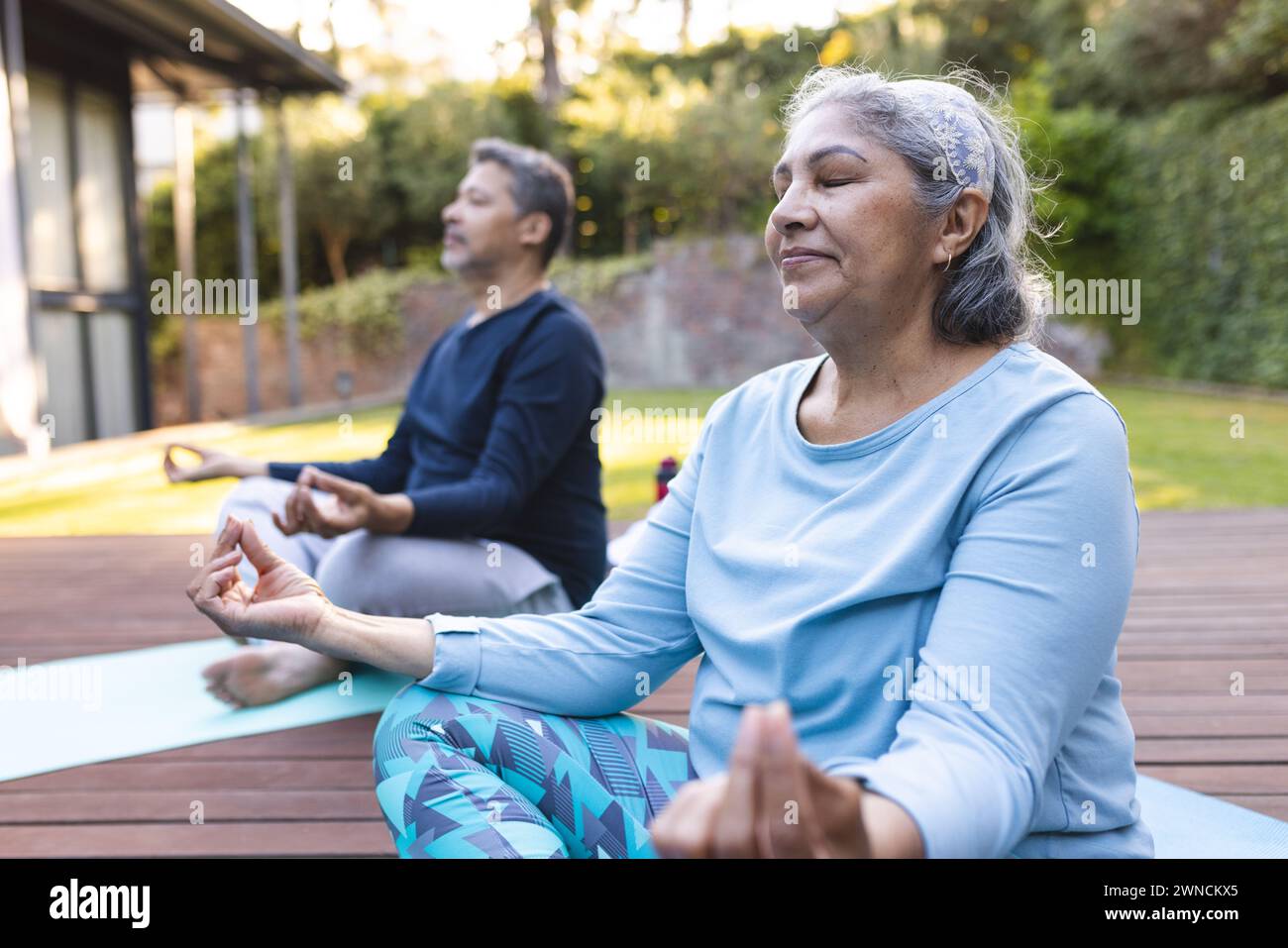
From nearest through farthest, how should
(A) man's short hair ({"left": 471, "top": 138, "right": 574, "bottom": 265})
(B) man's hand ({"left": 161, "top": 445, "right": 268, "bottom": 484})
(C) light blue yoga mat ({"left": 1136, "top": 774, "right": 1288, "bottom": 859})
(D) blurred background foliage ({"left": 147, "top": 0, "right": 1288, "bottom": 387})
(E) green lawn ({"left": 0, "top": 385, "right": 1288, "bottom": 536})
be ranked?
1. (C) light blue yoga mat ({"left": 1136, "top": 774, "right": 1288, "bottom": 859})
2. (B) man's hand ({"left": 161, "top": 445, "right": 268, "bottom": 484})
3. (A) man's short hair ({"left": 471, "top": 138, "right": 574, "bottom": 265})
4. (E) green lawn ({"left": 0, "top": 385, "right": 1288, "bottom": 536})
5. (D) blurred background foliage ({"left": 147, "top": 0, "right": 1288, "bottom": 387})

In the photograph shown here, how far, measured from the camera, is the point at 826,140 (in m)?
1.34

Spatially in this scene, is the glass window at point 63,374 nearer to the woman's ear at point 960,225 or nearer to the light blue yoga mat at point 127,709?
the light blue yoga mat at point 127,709

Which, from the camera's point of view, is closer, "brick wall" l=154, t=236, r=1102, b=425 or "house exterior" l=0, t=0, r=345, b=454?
"house exterior" l=0, t=0, r=345, b=454

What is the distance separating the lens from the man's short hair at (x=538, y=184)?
295cm

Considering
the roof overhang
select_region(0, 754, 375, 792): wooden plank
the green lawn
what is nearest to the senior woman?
select_region(0, 754, 375, 792): wooden plank

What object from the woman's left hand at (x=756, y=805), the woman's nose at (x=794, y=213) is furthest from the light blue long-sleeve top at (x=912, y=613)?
the woman's nose at (x=794, y=213)

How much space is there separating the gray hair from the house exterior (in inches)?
302

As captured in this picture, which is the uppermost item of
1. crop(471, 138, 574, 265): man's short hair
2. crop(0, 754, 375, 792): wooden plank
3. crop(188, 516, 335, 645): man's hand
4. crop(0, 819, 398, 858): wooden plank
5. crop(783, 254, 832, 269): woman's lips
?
crop(471, 138, 574, 265): man's short hair

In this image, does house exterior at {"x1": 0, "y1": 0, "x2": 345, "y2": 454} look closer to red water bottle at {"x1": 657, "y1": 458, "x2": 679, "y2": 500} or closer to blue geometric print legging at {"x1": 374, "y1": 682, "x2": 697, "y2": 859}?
red water bottle at {"x1": 657, "y1": 458, "x2": 679, "y2": 500}

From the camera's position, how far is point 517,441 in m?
2.68

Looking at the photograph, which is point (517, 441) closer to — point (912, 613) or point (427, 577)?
point (427, 577)

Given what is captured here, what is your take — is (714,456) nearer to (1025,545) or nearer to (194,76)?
(1025,545)

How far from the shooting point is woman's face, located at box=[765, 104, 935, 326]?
133 cm

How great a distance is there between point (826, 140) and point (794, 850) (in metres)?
0.83
